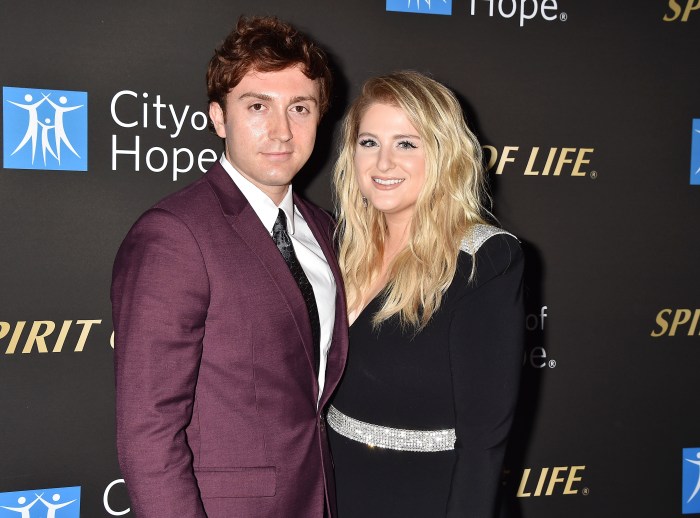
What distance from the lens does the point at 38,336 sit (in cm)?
259

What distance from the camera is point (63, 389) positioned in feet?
8.64

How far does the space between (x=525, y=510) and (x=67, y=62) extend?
2.60m

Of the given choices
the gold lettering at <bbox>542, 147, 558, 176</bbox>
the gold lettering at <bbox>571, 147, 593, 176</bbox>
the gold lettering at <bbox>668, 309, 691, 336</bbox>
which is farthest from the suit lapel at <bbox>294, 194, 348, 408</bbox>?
the gold lettering at <bbox>668, 309, 691, 336</bbox>

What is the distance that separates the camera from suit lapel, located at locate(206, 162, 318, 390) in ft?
5.94

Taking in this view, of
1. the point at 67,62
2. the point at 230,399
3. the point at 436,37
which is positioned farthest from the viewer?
the point at 436,37

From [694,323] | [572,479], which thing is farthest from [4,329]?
[694,323]

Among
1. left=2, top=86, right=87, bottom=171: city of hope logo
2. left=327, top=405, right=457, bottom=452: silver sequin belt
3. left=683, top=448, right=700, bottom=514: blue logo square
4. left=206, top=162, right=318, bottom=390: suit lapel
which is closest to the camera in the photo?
left=206, top=162, right=318, bottom=390: suit lapel

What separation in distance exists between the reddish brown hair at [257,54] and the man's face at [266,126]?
0.02 metres

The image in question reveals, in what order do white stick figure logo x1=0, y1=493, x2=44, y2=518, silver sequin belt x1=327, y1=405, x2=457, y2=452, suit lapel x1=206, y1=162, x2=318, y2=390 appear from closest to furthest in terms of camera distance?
suit lapel x1=206, y1=162, x2=318, y2=390, silver sequin belt x1=327, y1=405, x2=457, y2=452, white stick figure logo x1=0, y1=493, x2=44, y2=518

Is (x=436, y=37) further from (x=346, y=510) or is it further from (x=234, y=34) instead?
(x=346, y=510)

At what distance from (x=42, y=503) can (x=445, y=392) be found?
5.34ft

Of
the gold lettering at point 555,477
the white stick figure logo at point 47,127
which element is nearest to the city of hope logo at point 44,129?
the white stick figure logo at point 47,127

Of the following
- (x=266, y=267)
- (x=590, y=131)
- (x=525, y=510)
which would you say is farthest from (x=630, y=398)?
(x=266, y=267)

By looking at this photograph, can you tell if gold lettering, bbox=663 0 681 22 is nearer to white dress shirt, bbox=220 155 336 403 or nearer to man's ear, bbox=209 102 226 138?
white dress shirt, bbox=220 155 336 403
